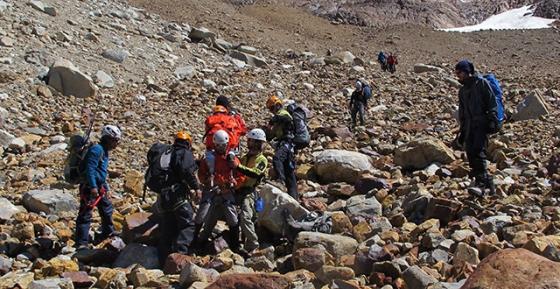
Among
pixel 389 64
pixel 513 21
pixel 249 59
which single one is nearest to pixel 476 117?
pixel 249 59

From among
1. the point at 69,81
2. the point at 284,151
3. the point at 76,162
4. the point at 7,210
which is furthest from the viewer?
the point at 69,81

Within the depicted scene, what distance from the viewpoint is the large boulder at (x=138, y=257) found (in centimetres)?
683

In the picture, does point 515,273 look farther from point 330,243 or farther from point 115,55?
point 115,55

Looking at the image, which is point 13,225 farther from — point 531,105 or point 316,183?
point 531,105

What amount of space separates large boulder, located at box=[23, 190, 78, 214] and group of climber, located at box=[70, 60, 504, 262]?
1.22 metres

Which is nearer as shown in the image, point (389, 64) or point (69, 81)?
point (69, 81)

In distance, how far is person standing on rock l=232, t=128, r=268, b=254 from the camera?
7047mm

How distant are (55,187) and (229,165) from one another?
401 centimetres

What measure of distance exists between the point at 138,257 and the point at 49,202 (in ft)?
8.19

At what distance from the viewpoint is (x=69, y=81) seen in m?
15.4

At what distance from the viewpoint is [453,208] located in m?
7.22

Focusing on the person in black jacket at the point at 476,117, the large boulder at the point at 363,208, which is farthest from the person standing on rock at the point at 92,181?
the person in black jacket at the point at 476,117

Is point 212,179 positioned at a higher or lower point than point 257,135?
lower

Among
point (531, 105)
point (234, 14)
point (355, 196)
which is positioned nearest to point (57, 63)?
point (355, 196)
